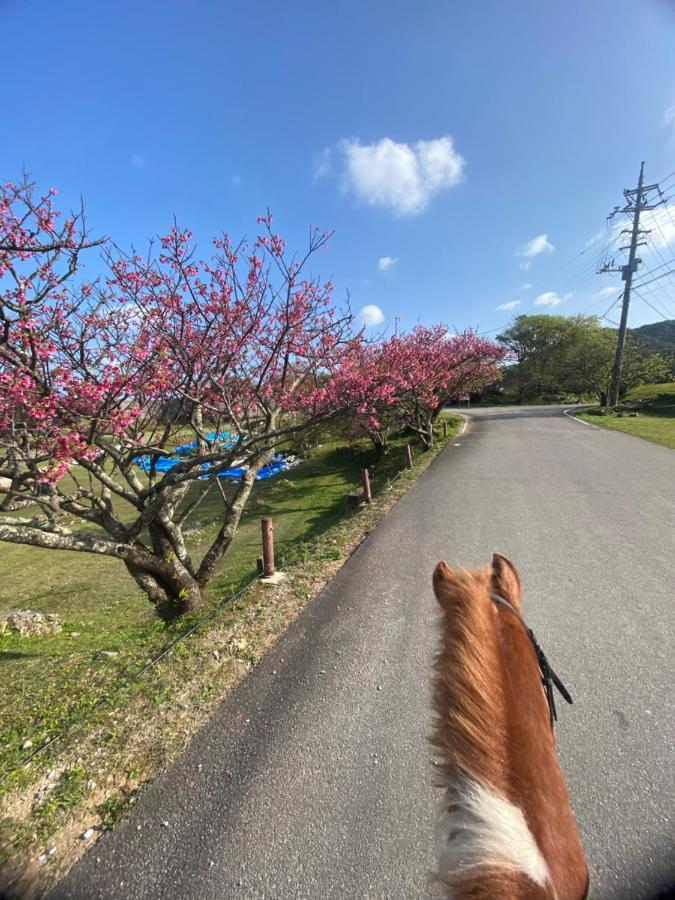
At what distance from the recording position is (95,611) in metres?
7.61

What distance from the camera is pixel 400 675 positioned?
3.02m

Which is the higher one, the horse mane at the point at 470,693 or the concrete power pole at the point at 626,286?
the concrete power pole at the point at 626,286

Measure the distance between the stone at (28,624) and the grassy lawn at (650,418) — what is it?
57.5 ft

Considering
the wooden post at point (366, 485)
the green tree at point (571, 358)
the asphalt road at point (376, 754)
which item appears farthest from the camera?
the green tree at point (571, 358)

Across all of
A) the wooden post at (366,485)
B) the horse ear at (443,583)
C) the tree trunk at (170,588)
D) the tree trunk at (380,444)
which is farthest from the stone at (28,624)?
the tree trunk at (380,444)

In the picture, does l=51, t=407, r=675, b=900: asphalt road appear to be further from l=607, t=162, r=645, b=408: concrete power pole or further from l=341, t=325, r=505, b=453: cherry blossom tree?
l=607, t=162, r=645, b=408: concrete power pole

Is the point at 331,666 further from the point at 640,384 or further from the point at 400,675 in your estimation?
the point at 640,384

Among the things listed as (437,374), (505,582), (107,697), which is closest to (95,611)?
(107,697)

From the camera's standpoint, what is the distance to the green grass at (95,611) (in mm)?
2906

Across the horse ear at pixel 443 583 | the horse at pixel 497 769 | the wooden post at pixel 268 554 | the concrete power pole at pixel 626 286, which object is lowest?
the wooden post at pixel 268 554

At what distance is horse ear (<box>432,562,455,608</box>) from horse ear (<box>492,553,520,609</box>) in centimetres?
17

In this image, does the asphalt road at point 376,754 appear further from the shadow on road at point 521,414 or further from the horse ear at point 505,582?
the shadow on road at point 521,414

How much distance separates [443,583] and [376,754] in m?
1.72

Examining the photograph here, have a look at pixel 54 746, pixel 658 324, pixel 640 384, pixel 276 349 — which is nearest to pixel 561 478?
pixel 276 349
